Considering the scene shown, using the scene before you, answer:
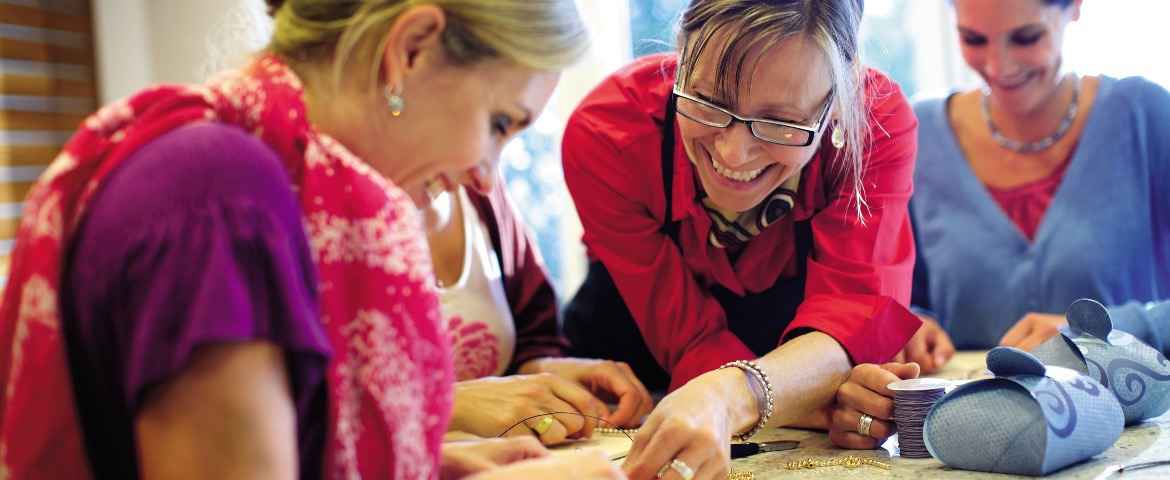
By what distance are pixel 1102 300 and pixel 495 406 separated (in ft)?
4.57

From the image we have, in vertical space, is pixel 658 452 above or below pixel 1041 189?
below

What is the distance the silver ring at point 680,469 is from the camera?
1.32 metres

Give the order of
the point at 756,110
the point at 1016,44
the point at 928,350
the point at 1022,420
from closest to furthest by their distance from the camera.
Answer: the point at 1022,420
the point at 756,110
the point at 928,350
the point at 1016,44

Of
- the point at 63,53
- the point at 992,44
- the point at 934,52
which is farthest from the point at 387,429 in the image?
the point at 934,52

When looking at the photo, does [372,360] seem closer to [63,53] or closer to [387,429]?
[387,429]

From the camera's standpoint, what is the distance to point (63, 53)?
2812mm

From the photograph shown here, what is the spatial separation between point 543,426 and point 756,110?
1.71 ft

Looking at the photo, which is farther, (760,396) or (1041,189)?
(1041,189)

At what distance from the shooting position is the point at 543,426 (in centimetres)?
162

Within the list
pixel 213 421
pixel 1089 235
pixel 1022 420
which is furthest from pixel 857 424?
pixel 1089 235

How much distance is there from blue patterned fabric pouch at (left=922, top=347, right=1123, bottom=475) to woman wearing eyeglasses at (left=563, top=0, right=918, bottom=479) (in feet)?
0.54

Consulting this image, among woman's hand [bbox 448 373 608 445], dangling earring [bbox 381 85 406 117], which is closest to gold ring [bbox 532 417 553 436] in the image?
woman's hand [bbox 448 373 608 445]

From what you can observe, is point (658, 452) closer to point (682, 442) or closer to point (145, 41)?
point (682, 442)

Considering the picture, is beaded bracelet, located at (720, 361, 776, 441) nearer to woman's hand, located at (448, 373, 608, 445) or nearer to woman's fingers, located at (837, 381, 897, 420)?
woman's fingers, located at (837, 381, 897, 420)
